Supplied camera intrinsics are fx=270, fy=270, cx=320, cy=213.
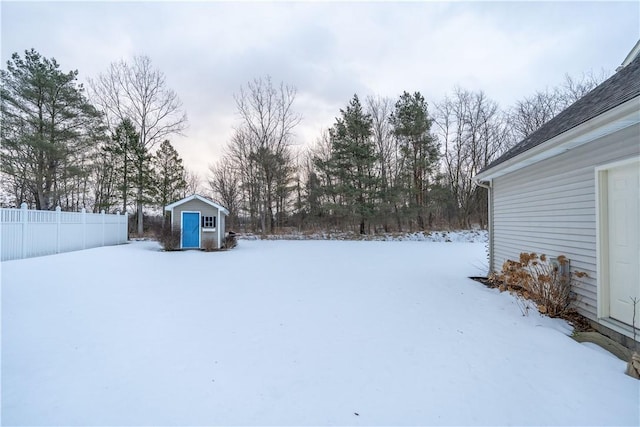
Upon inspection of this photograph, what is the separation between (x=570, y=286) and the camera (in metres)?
3.77

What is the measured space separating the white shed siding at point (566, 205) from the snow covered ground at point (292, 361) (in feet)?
3.16

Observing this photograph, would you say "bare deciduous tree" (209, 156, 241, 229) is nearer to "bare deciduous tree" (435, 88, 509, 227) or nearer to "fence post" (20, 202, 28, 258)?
"fence post" (20, 202, 28, 258)

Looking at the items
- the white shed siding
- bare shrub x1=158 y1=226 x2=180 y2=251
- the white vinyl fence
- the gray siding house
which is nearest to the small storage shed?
bare shrub x1=158 y1=226 x2=180 y2=251

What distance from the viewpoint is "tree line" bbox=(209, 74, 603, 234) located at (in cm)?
1761

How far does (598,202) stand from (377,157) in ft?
47.4

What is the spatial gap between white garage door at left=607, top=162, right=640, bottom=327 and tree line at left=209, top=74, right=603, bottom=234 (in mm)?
14017

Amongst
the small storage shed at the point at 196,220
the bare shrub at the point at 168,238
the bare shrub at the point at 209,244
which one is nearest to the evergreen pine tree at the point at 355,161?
the small storage shed at the point at 196,220

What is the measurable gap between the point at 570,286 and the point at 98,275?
8.62 meters

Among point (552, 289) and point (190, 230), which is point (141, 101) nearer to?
point (190, 230)

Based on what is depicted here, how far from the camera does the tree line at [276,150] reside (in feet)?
45.0

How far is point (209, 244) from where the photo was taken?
1223 centimetres

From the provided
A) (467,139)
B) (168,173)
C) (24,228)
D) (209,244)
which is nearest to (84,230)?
(24,228)

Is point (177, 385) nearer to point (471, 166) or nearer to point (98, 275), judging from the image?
point (98, 275)

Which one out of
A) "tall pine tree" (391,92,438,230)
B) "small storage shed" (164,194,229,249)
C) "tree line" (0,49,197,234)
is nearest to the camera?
"small storage shed" (164,194,229,249)
